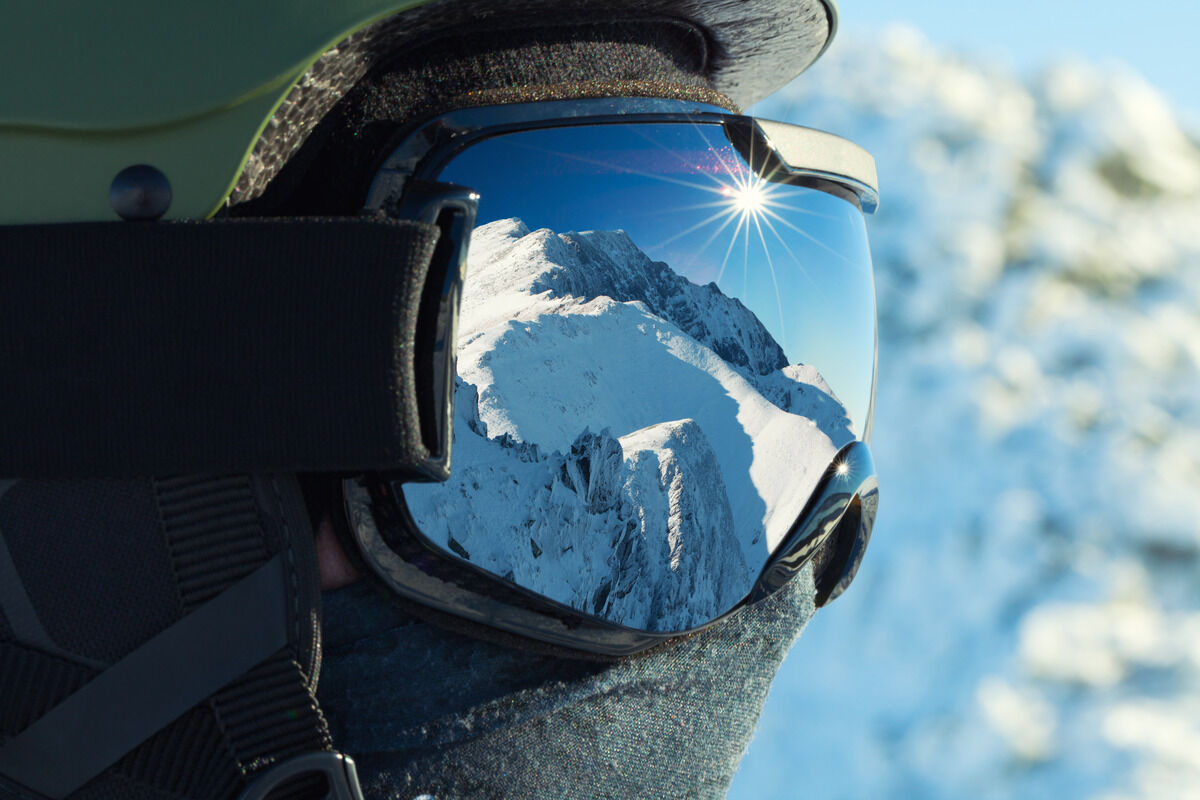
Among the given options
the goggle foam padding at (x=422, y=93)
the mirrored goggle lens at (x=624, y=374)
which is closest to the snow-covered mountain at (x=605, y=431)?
Result: the mirrored goggle lens at (x=624, y=374)

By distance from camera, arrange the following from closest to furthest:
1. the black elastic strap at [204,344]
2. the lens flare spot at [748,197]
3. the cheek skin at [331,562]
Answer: the black elastic strap at [204,344] < the cheek skin at [331,562] < the lens flare spot at [748,197]

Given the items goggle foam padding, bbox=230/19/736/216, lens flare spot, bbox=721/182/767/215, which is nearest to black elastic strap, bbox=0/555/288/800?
goggle foam padding, bbox=230/19/736/216

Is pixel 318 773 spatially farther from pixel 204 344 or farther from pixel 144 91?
pixel 144 91

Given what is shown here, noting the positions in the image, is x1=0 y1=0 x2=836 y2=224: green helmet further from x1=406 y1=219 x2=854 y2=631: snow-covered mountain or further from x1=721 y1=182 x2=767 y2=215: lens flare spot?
x1=721 y1=182 x2=767 y2=215: lens flare spot

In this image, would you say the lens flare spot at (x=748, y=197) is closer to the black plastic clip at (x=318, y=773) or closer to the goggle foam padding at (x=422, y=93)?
the goggle foam padding at (x=422, y=93)

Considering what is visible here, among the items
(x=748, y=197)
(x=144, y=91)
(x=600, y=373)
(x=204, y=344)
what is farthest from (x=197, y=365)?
(x=748, y=197)

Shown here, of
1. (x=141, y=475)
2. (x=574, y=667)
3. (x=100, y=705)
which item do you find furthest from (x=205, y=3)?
(x=574, y=667)

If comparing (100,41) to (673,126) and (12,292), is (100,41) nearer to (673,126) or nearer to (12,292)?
(12,292)
